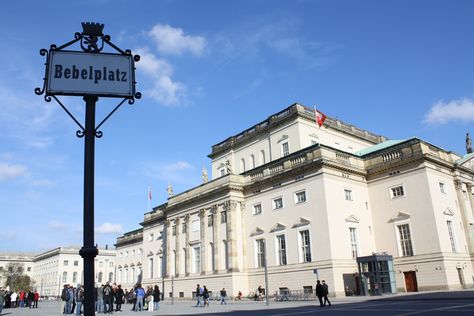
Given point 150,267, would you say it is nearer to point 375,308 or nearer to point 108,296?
point 108,296

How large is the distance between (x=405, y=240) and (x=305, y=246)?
9020mm

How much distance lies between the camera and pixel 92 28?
7246 mm

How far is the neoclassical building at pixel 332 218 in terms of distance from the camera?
38156mm

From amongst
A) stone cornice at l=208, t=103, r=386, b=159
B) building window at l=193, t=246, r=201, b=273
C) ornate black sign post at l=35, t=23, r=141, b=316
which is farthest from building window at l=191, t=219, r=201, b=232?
ornate black sign post at l=35, t=23, r=141, b=316

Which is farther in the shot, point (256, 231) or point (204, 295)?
point (256, 231)

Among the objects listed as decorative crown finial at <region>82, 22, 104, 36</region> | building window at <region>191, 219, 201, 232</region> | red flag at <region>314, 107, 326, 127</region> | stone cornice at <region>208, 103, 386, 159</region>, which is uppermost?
stone cornice at <region>208, 103, 386, 159</region>

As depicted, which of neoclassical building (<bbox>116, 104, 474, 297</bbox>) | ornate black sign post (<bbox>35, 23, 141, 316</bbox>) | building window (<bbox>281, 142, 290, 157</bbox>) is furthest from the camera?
building window (<bbox>281, 142, 290, 157</bbox>)

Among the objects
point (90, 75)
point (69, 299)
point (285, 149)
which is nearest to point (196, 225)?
point (285, 149)

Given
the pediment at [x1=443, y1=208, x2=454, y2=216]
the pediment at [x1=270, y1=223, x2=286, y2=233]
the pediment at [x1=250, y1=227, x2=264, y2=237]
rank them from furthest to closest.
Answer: the pediment at [x1=250, y1=227, x2=264, y2=237], the pediment at [x1=270, y1=223, x2=286, y2=233], the pediment at [x1=443, y1=208, x2=454, y2=216]

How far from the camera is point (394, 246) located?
132 feet

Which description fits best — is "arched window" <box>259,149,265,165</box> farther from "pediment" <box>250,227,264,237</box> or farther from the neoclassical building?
"pediment" <box>250,227,264,237</box>

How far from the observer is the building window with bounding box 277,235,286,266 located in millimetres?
43750

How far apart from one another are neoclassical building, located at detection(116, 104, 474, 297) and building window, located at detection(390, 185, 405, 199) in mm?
89

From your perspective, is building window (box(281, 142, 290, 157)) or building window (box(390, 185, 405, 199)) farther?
building window (box(281, 142, 290, 157))
